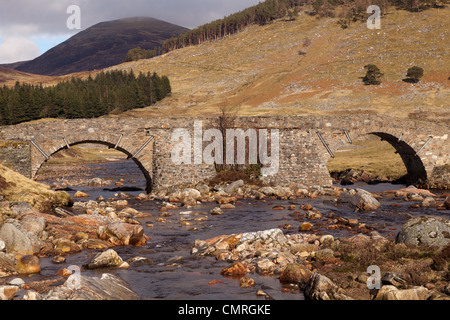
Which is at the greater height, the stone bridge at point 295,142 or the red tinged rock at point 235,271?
the stone bridge at point 295,142

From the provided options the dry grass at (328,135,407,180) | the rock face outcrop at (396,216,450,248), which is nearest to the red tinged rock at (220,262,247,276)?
the rock face outcrop at (396,216,450,248)

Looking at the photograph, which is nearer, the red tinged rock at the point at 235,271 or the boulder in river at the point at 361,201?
the red tinged rock at the point at 235,271

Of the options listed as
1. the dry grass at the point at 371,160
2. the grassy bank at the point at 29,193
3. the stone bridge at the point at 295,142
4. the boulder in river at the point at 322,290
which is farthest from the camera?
the dry grass at the point at 371,160

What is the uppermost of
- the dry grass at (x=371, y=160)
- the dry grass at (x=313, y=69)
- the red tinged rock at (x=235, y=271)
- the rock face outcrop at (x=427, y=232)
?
the dry grass at (x=313, y=69)

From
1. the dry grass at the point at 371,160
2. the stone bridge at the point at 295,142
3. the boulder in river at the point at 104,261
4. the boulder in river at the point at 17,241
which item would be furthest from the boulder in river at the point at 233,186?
the boulder in river at the point at 104,261

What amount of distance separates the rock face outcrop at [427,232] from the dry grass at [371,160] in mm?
24830

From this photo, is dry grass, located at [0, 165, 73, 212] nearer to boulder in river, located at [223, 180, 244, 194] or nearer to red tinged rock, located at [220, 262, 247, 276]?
red tinged rock, located at [220, 262, 247, 276]

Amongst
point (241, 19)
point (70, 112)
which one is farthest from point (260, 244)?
point (241, 19)

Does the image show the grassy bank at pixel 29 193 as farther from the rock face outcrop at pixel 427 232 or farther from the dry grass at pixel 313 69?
the dry grass at pixel 313 69

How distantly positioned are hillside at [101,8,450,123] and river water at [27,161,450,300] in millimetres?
49751

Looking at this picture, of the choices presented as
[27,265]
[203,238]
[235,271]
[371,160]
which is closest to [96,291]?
[27,265]

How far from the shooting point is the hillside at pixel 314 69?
84.6 metres

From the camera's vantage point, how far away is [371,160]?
149ft

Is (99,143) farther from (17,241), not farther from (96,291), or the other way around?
(96,291)
